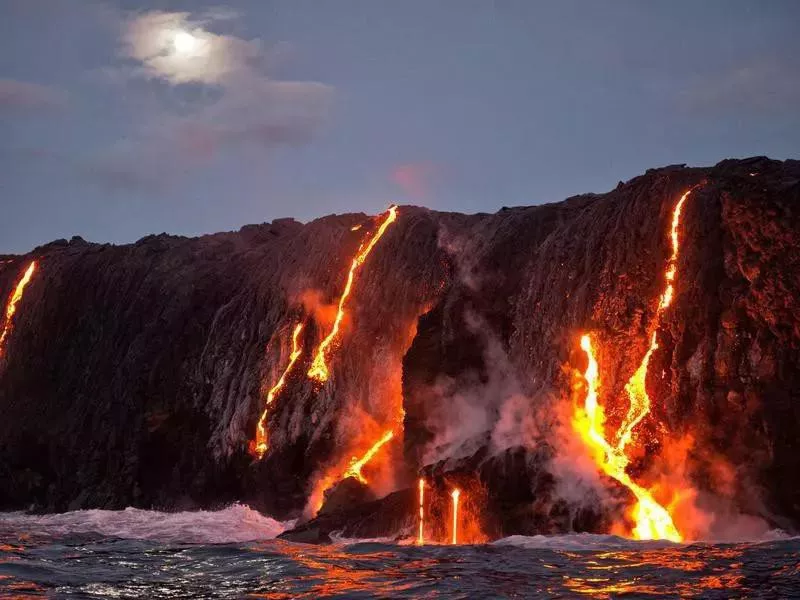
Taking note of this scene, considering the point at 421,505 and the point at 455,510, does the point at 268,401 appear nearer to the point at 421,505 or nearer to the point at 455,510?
the point at 421,505

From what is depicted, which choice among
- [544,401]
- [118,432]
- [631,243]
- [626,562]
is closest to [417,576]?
[626,562]

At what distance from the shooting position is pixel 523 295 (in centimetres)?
2567

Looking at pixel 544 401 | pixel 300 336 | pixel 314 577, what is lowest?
pixel 314 577

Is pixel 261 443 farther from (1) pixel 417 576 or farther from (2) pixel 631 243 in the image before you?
(1) pixel 417 576

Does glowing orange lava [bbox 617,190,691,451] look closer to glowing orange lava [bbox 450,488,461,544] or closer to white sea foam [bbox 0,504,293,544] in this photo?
glowing orange lava [bbox 450,488,461,544]

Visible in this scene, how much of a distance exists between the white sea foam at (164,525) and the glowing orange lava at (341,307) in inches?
175

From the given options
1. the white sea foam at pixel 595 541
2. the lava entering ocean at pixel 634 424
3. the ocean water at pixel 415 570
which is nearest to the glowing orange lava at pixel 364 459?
the lava entering ocean at pixel 634 424

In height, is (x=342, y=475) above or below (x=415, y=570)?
above

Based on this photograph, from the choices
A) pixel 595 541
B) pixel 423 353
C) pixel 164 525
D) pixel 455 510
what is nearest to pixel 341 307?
pixel 423 353

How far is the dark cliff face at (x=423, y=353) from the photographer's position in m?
19.6

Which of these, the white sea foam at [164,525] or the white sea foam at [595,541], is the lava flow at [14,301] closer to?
the white sea foam at [164,525]

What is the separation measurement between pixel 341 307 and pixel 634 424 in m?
13.0

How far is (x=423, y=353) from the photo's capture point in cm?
2678

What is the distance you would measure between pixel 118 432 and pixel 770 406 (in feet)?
78.7
